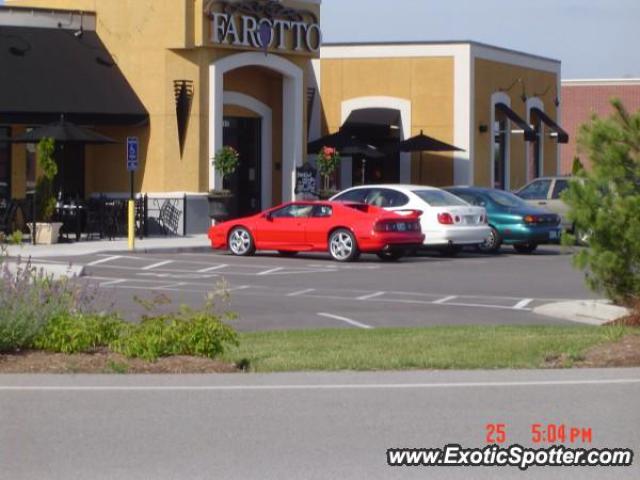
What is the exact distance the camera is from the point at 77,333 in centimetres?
1257

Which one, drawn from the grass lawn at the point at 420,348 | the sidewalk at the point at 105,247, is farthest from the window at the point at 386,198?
the grass lawn at the point at 420,348

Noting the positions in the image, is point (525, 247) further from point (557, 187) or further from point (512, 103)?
point (512, 103)

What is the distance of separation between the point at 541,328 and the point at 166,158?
20562 millimetres

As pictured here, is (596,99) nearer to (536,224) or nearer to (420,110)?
(420,110)

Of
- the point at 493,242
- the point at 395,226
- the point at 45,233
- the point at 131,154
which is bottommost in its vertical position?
the point at 493,242

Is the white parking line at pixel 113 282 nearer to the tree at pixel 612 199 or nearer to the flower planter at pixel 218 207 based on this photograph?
the tree at pixel 612 199

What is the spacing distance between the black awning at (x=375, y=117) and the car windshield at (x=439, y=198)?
13.2 m

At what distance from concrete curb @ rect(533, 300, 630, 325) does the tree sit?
0.67m

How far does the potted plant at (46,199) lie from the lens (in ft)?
99.4

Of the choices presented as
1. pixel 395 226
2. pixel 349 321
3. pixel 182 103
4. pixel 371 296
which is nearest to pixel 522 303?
pixel 371 296

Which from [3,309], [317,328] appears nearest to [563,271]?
[317,328]

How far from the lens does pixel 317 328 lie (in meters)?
16.8

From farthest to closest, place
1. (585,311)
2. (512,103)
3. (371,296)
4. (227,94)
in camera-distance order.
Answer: (512,103)
(227,94)
(371,296)
(585,311)

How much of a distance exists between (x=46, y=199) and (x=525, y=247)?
1127 cm
